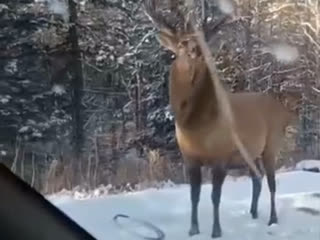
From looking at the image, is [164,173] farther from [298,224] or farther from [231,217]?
[298,224]

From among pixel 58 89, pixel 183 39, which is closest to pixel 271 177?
pixel 183 39

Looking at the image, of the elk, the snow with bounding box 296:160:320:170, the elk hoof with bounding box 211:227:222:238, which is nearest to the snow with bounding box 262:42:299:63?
the elk

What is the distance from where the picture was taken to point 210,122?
53.7 inches

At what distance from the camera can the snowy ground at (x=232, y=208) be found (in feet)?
4.44

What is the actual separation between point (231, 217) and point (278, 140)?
0.15 meters

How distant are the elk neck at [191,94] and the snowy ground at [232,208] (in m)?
0.11

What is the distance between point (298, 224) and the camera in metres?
1.35

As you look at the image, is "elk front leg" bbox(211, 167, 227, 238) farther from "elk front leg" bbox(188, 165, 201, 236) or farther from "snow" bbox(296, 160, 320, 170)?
"snow" bbox(296, 160, 320, 170)

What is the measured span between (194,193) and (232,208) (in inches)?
2.7

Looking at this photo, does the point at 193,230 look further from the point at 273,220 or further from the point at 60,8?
the point at 60,8

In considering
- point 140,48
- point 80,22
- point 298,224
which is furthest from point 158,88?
point 298,224

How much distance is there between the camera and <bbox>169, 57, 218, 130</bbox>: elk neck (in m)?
1.36

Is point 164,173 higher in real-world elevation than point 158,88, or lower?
lower

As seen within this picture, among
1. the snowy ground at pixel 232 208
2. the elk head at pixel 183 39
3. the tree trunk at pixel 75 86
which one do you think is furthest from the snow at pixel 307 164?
the tree trunk at pixel 75 86
